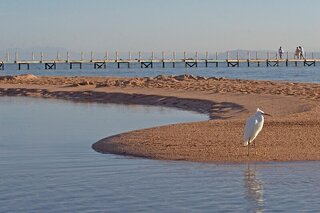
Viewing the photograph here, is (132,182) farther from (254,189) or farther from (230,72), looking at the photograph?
(230,72)

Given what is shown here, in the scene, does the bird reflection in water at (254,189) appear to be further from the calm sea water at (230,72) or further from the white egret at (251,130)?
the calm sea water at (230,72)

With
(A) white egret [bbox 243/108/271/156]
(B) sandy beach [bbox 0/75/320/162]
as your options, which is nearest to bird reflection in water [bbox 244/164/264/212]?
(B) sandy beach [bbox 0/75/320/162]

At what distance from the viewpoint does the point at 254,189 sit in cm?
1001

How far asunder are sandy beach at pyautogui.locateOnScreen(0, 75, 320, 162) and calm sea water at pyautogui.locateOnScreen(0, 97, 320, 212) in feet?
2.58

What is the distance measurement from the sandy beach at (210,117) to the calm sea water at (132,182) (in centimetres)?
79

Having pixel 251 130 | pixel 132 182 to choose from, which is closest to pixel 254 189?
pixel 132 182

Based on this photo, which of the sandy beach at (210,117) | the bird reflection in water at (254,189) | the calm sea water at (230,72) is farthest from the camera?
the calm sea water at (230,72)

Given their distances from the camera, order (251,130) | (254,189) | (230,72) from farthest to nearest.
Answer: (230,72)
(251,130)
(254,189)

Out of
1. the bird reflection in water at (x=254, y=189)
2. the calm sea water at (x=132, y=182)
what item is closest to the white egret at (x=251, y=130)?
the calm sea water at (x=132, y=182)

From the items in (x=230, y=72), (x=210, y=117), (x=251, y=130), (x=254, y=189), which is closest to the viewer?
(x=254, y=189)

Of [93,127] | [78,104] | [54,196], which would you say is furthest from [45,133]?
[78,104]

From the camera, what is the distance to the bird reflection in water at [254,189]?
9.09 meters

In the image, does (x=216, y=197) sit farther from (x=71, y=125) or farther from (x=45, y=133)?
(x=71, y=125)

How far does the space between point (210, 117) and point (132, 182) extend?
10732 mm
